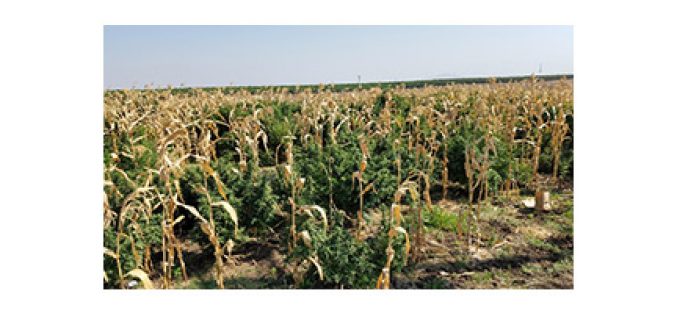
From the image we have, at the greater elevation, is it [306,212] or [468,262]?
[306,212]

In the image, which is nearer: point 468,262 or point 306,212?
point 306,212

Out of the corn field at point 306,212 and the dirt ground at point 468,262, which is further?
the dirt ground at point 468,262

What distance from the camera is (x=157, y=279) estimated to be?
3.52 metres

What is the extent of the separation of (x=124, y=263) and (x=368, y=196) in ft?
7.19

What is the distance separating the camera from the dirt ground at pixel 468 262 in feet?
11.5

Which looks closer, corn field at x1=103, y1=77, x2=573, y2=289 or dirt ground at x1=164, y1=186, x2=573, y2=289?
corn field at x1=103, y1=77, x2=573, y2=289

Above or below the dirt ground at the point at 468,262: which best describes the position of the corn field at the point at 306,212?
above

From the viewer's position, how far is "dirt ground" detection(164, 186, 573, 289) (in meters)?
3.49

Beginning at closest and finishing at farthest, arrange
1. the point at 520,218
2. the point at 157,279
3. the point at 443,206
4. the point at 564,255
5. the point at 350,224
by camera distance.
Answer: the point at 157,279 → the point at 564,255 → the point at 350,224 → the point at 520,218 → the point at 443,206

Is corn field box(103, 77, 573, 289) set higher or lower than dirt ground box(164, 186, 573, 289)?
higher

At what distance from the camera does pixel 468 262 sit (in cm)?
377
